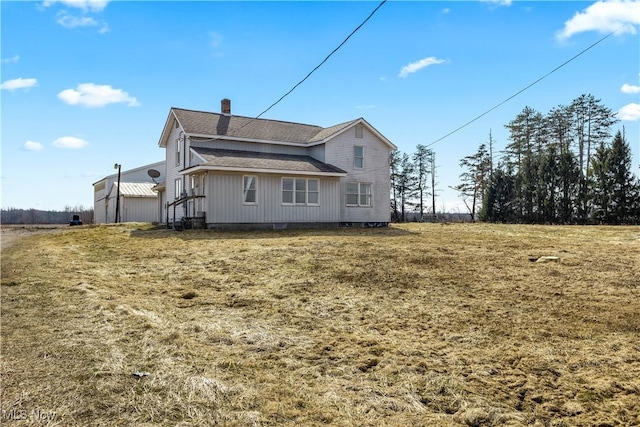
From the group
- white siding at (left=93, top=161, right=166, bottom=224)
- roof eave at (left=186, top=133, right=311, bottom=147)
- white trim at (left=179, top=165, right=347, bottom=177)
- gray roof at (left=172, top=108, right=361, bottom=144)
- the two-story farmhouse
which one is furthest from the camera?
white siding at (left=93, top=161, right=166, bottom=224)

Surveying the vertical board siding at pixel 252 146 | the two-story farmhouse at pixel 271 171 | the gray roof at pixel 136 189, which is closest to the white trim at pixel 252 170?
the two-story farmhouse at pixel 271 171

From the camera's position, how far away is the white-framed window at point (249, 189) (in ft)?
63.4

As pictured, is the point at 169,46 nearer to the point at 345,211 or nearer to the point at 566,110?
the point at 345,211

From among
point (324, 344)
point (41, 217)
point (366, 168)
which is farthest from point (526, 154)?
point (41, 217)

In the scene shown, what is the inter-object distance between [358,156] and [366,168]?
2.71 ft

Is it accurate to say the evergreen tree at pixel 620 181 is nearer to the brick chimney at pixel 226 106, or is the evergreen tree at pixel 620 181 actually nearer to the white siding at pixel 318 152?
the white siding at pixel 318 152

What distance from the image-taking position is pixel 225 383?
12.3 feet

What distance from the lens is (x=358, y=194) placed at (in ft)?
76.9

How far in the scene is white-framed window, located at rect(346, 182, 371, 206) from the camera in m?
23.1

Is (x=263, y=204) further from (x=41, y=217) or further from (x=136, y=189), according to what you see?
(x=41, y=217)

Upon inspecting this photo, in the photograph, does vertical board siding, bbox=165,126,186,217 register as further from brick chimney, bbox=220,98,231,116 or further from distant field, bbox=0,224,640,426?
distant field, bbox=0,224,640,426

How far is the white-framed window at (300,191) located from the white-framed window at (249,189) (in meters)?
1.51

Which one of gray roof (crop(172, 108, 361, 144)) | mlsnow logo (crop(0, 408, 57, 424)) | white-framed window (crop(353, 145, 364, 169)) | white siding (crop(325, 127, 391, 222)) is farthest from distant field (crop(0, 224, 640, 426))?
white-framed window (crop(353, 145, 364, 169))

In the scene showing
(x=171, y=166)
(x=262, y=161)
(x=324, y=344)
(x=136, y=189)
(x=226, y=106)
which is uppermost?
(x=226, y=106)
